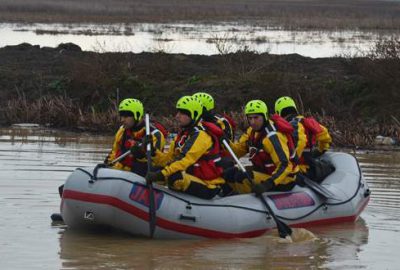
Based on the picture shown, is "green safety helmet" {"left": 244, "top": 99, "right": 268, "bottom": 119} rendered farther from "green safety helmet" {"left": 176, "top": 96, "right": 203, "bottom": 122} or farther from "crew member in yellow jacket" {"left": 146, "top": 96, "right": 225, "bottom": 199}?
"green safety helmet" {"left": 176, "top": 96, "right": 203, "bottom": 122}

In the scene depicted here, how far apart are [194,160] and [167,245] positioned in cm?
105

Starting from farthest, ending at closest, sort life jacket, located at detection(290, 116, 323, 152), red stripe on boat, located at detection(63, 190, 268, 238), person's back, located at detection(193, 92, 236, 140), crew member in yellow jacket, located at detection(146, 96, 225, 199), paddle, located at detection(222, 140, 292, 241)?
life jacket, located at detection(290, 116, 323, 152) → person's back, located at detection(193, 92, 236, 140) → paddle, located at detection(222, 140, 292, 241) → crew member in yellow jacket, located at detection(146, 96, 225, 199) → red stripe on boat, located at detection(63, 190, 268, 238)

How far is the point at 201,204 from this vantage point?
1355cm

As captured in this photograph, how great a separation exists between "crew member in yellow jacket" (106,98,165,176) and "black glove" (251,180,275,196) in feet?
4.44

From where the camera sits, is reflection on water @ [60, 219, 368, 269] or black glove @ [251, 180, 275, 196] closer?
reflection on water @ [60, 219, 368, 269]

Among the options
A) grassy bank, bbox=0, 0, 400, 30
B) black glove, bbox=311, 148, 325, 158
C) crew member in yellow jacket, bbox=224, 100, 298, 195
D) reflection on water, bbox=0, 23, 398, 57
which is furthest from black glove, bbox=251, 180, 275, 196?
grassy bank, bbox=0, 0, 400, 30

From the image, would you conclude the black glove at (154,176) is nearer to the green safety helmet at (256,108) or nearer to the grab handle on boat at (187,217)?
the grab handle on boat at (187,217)

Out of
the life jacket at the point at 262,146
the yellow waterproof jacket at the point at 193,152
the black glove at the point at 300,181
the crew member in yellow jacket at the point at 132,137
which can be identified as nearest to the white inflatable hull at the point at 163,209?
the yellow waterproof jacket at the point at 193,152

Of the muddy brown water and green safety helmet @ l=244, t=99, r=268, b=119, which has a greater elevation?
green safety helmet @ l=244, t=99, r=268, b=119

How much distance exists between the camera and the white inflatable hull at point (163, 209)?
43.2 feet

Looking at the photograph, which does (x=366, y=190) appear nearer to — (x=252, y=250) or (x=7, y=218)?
(x=252, y=250)

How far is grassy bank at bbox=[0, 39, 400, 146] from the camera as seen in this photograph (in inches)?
935

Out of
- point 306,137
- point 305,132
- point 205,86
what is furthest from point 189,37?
point 306,137

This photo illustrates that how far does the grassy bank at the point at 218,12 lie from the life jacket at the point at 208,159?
3938 centimetres
